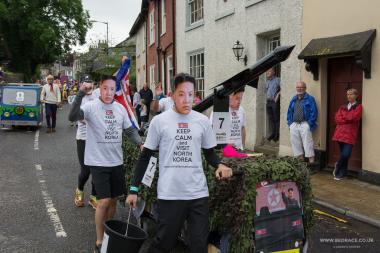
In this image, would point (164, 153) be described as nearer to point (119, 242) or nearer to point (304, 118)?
point (119, 242)

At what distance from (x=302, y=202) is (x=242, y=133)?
2.39 meters

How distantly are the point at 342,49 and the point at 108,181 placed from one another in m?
5.59

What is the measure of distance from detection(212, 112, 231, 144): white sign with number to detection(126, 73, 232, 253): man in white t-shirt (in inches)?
36.4

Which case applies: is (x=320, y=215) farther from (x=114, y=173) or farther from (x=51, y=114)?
(x=51, y=114)

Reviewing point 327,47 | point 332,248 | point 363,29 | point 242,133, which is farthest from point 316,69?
point 332,248

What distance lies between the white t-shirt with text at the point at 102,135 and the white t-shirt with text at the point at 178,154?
123 cm

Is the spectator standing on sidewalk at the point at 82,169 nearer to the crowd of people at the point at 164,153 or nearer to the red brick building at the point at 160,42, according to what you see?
the crowd of people at the point at 164,153

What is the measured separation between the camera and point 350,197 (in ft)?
24.4

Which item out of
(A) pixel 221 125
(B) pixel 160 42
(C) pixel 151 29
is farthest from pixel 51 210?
(C) pixel 151 29

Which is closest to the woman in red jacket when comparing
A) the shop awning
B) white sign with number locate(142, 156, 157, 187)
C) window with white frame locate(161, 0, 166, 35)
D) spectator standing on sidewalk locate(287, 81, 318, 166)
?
the shop awning

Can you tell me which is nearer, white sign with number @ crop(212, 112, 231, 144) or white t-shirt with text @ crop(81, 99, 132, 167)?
white sign with number @ crop(212, 112, 231, 144)

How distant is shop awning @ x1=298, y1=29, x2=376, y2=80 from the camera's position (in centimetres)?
827

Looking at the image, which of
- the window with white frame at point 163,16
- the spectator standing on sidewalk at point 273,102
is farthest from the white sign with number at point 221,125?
the window with white frame at point 163,16

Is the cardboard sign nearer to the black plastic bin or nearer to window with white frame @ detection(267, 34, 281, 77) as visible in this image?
the black plastic bin
